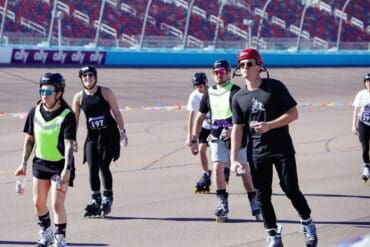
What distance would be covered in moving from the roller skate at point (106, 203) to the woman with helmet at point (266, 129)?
2.52 meters

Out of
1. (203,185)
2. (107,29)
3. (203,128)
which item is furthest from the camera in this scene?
(107,29)

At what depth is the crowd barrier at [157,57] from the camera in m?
38.5

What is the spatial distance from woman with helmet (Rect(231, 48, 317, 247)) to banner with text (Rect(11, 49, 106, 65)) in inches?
1232

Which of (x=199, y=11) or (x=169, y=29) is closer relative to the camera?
(x=169, y=29)

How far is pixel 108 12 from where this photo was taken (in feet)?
166

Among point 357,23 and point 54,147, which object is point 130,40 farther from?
point 54,147

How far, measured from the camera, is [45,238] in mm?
8234

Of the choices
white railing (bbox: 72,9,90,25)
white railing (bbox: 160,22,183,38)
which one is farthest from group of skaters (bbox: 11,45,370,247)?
white railing (bbox: 160,22,183,38)

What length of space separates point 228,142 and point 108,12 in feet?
135

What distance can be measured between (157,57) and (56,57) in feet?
20.8

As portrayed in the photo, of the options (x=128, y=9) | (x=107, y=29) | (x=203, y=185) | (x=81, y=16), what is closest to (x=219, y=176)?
(x=203, y=185)

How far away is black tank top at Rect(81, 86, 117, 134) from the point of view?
396 inches

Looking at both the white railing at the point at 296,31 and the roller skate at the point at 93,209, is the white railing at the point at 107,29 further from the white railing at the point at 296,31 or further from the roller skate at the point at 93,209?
the roller skate at the point at 93,209

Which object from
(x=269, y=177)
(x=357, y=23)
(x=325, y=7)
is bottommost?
(x=269, y=177)
